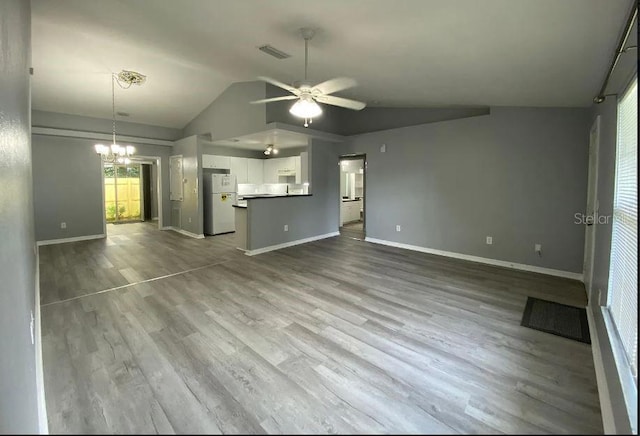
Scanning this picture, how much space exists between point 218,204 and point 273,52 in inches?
171

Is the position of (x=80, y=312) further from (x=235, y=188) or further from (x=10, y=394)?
(x=235, y=188)

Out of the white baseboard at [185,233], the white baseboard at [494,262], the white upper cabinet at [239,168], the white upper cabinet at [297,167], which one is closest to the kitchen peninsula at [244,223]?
the white baseboard at [185,233]

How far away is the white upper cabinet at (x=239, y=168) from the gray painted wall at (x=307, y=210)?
2.58m

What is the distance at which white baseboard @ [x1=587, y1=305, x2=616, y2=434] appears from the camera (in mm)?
1385

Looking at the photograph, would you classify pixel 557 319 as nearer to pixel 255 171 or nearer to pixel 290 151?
pixel 290 151

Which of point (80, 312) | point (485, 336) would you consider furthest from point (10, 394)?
point (485, 336)

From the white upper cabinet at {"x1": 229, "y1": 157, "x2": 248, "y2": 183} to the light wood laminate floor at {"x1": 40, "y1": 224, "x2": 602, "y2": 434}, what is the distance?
3.91 m

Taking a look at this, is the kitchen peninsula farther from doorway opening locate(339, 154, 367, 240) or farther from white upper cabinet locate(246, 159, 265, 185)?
doorway opening locate(339, 154, 367, 240)

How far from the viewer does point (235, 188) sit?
722cm

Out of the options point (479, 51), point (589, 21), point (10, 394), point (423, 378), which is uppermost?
point (479, 51)

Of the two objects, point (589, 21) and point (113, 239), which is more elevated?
point (589, 21)

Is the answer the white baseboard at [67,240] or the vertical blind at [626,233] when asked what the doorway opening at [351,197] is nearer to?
the vertical blind at [626,233]

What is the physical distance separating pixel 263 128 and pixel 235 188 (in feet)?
8.69

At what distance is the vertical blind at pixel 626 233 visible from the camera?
1496 millimetres
